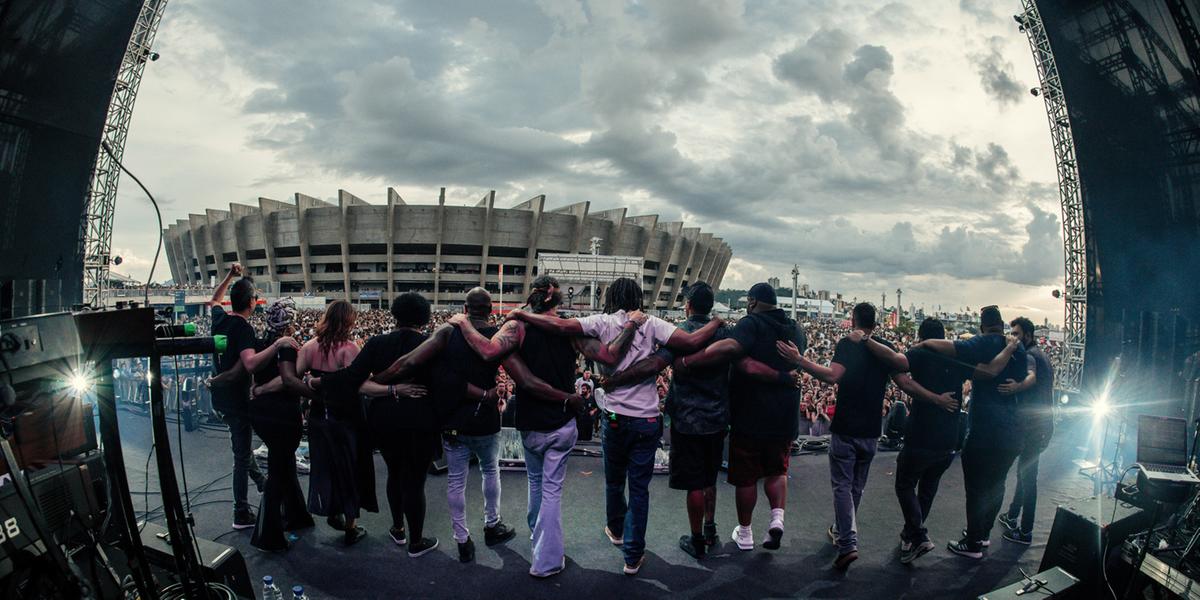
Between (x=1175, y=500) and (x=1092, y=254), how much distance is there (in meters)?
8.03

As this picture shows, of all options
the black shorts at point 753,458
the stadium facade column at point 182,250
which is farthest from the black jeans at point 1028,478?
the stadium facade column at point 182,250

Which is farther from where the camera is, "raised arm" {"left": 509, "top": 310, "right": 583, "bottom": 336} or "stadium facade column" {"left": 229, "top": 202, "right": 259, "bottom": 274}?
"stadium facade column" {"left": 229, "top": 202, "right": 259, "bottom": 274}

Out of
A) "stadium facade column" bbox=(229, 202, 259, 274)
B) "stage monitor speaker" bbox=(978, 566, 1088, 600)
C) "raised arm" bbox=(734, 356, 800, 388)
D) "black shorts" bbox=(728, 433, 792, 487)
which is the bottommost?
"stage monitor speaker" bbox=(978, 566, 1088, 600)

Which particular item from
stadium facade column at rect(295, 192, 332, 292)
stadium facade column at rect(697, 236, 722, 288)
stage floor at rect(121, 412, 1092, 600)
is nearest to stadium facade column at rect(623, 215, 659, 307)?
stadium facade column at rect(697, 236, 722, 288)

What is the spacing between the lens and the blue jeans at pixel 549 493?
3.50m

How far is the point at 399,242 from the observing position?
47188mm

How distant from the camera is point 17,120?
385cm

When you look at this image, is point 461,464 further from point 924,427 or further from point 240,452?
point 924,427

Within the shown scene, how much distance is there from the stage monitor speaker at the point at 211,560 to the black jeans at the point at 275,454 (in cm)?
95

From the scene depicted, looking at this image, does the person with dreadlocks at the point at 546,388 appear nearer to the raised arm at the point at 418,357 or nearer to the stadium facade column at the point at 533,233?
the raised arm at the point at 418,357

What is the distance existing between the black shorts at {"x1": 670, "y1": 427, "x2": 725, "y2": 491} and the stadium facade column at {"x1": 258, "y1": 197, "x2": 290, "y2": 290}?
169 feet

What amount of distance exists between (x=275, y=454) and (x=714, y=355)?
3295mm

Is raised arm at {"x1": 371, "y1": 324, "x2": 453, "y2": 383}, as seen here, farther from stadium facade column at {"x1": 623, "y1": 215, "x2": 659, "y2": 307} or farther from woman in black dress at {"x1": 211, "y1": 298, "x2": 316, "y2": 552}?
stadium facade column at {"x1": 623, "y1": 215, "x2": 659, "y2": 307}

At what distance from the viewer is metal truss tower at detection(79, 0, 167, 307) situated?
9359 millimetres
